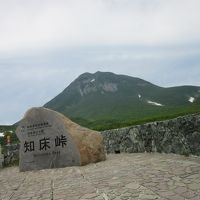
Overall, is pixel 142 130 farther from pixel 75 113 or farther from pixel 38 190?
pixel 75 113

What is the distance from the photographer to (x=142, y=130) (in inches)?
595

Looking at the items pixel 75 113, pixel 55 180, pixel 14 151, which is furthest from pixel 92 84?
pixel 55 180

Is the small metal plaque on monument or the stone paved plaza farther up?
the small metal plaque on monument

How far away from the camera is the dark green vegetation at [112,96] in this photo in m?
115

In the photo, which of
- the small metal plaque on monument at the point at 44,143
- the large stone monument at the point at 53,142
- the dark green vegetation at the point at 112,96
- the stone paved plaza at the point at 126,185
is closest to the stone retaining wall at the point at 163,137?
the stone paved plaza at the point at 126,185

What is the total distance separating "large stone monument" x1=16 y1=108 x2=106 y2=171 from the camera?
14.4 meters

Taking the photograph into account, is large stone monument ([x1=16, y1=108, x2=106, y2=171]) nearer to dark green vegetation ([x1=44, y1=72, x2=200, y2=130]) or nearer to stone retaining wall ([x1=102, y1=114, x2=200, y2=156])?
stone retaining wall ([x1=102, y1=114, x2=200, y2=156])

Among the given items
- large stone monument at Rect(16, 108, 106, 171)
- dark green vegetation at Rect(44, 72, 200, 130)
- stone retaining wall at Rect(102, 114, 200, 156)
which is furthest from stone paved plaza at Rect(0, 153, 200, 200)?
dark green vegetation at Rect(44, 72, 200, 130)

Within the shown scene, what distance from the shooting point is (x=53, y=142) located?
→ 14.8 metres

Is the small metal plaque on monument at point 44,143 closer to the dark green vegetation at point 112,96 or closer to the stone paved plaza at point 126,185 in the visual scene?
the stone paved plaza at point 126,185

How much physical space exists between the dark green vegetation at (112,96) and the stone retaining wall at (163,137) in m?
85.0

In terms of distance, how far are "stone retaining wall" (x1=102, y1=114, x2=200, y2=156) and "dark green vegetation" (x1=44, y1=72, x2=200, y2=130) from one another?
85.0 meters

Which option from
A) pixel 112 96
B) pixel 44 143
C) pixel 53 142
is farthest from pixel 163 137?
pixel 112 96

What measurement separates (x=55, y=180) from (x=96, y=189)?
8.38ft
